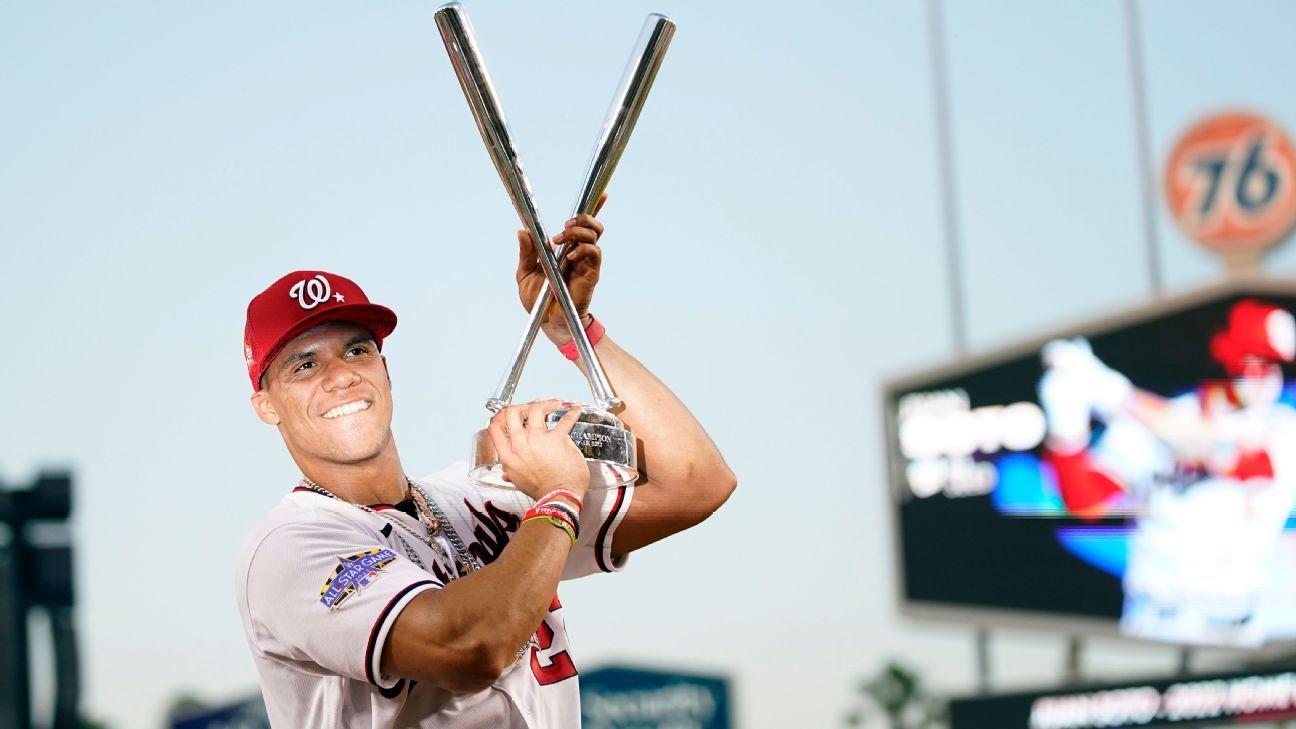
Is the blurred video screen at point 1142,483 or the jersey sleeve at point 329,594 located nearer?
the jersey sleeve at point 329,594

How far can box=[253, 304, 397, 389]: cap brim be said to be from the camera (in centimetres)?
218

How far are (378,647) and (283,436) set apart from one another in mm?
478

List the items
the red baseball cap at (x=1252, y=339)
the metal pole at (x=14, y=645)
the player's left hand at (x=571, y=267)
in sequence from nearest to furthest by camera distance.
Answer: the player's left hand at (x=571, y=267), the metal pole at (x=14, y=645), the red baseball cap at (x=1252, y=339)

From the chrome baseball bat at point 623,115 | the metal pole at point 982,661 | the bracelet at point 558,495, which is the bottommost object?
the metal pole at point 982,661

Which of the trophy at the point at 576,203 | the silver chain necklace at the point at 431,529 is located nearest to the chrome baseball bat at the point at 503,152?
the trophy at the point at 576,203

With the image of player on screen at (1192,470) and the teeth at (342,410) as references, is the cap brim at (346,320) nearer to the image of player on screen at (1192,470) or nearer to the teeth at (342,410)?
the teeth at (342,410)

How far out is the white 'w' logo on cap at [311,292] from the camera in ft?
7.16

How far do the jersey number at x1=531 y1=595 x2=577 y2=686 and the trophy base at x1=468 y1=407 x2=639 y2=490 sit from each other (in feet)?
0.74

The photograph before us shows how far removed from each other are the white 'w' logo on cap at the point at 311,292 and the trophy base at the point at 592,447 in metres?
0.28

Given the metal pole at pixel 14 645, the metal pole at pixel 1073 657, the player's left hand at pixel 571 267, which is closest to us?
the player's left hand at pixel 571 267

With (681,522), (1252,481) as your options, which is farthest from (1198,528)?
(681,522)

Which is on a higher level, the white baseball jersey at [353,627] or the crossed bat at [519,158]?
the crossed bat at [519,158]

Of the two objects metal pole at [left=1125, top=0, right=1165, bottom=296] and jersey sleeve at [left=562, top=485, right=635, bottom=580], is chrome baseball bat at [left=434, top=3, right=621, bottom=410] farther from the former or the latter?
metal pole at [left=1125, top=0, right=1165, bottom=296]

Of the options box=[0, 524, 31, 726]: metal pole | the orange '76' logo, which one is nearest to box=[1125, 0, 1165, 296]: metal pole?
the orange '76' logo
